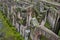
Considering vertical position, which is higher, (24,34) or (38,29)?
(38,29)

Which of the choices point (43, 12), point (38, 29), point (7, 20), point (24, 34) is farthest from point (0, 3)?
point (38, 29)

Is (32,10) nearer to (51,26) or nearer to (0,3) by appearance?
(51,26)

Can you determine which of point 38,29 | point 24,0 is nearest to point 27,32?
point 38,29

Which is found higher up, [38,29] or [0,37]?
[38,29]

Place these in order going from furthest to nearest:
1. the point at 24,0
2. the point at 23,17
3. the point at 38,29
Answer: the point at 24,0 → the point at 23,17 → the point at 38,29

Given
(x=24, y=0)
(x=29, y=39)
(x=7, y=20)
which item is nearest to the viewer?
(x=29, y=39)

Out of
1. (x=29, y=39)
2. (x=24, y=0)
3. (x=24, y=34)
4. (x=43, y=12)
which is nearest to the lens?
(x=29, y=39)

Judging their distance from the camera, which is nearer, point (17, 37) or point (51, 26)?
point (17, 37)

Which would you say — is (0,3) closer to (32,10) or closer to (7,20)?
(7,20)

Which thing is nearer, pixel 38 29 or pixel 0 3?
pixel 38 29
